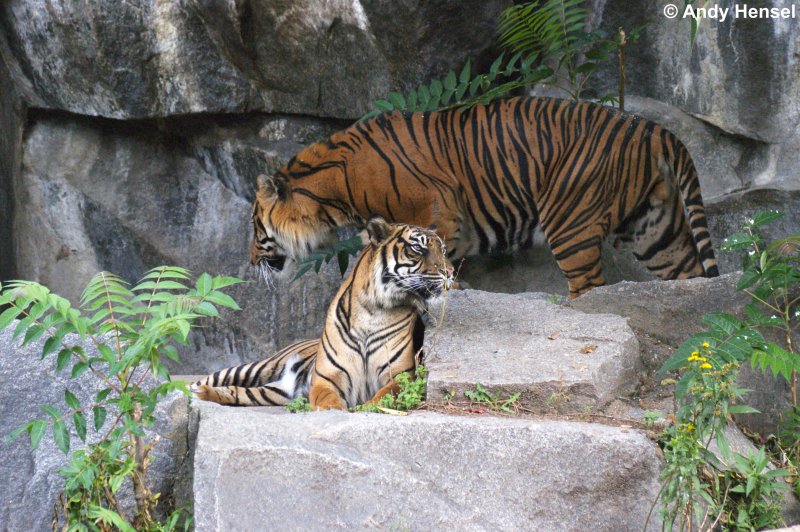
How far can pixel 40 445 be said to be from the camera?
3898mm

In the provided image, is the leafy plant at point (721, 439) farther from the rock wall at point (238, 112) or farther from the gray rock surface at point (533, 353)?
the rock wall at point (238, 112)

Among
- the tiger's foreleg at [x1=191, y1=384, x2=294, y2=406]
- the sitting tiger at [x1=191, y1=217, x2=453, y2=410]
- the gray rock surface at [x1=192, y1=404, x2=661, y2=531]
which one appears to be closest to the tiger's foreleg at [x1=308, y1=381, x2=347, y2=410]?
the sitting tiger at [x1=191, y1=217, x2=453, y2=410]

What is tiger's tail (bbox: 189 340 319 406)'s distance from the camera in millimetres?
5328

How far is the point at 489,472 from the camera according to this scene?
3568 millimetres

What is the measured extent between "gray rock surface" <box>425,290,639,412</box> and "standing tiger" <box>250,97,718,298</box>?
3.40ft

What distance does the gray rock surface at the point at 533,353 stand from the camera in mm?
4246

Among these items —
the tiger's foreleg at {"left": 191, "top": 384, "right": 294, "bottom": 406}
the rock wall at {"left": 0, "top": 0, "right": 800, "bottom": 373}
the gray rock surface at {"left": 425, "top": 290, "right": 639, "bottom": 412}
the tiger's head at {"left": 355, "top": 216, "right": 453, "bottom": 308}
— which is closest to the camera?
the gray rock surface at {"left": 425, "top": 290, "right": 639, "bottom": 412}

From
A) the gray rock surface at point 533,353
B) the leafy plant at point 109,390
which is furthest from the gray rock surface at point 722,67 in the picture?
the leafy plant at point 109,390

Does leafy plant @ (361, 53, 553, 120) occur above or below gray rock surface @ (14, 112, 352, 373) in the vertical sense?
above

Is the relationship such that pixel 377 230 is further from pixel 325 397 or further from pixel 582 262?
pixel 582 262

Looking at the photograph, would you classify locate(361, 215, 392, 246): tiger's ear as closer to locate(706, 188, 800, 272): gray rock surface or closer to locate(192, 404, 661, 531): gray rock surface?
locate(192, 404, 661, 531): gray rock surface

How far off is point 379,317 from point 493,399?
95 cm

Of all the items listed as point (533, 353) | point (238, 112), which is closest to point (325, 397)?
point (533, 353)

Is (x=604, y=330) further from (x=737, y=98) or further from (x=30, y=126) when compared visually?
(x=30, y=126)
